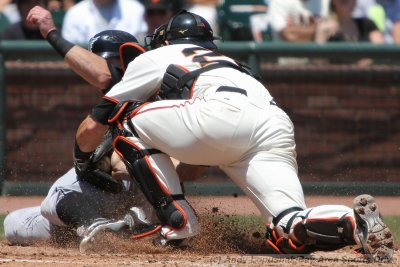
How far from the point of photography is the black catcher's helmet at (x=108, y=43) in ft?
21.1

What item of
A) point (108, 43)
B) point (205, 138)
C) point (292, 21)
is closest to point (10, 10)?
point (292, 21)

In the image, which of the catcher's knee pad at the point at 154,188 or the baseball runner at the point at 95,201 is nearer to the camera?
the catcher's knee pad at the point at 154,188

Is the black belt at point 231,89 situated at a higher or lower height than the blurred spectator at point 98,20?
higher

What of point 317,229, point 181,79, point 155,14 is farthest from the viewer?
point 155,14

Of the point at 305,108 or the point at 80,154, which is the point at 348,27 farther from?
the point at 80,154

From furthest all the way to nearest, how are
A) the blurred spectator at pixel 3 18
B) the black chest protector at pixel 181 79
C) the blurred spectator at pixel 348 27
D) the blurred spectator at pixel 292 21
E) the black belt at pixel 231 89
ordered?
the blurred spectator at pixel 3 18, the blurred spectator at pixel 292 21, the blurred spectator at pixel 348 27, the black chest protector at pixel 181 79, the black belt at pixel 231 89

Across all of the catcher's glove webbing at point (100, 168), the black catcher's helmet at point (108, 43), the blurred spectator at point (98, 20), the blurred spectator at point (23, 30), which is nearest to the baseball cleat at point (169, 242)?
the catcher's glove webbing at point (100, 168)

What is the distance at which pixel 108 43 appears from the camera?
255 inches

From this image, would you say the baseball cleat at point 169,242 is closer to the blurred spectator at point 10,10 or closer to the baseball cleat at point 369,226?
the baseball cleat at point 369,226

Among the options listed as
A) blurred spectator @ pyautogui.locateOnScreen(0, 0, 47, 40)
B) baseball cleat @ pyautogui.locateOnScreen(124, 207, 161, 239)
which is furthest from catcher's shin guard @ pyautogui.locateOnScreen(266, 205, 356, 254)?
blurred spectator @ pyautogui.locateOnScreen(0, 0, 47, 40)

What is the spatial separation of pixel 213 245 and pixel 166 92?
3.29 ft

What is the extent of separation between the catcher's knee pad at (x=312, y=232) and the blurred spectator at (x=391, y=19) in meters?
6.52

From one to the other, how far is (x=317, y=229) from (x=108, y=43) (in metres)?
2.14

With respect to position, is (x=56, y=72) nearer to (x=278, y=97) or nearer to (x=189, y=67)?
(x=278, y=97)
